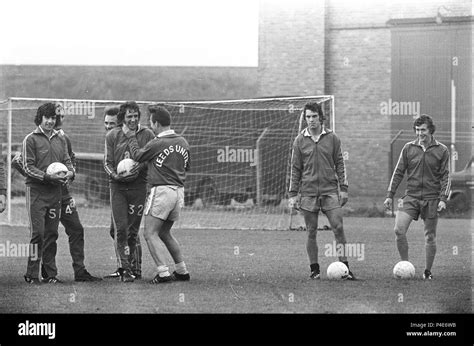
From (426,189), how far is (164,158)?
3.22 m

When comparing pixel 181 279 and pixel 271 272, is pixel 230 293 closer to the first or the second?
pixel 181 279

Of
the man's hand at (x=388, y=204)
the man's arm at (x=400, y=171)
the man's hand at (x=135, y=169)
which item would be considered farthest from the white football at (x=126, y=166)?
the man's arm at (x=400, y=171)

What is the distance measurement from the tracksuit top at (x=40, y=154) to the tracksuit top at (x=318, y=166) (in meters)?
2.71

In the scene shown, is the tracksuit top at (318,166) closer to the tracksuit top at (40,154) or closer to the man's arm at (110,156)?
the man's arm at (110,156)

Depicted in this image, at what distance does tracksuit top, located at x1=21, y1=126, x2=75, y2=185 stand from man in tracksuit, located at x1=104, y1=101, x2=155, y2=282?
527 millimetres

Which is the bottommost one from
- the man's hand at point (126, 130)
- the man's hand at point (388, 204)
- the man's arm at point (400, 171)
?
the man's hand at point (388, 204)

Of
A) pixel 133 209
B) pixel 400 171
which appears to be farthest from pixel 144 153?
pixel 400 171

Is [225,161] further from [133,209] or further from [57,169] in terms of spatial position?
[57,169]

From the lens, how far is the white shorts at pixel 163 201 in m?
10.5

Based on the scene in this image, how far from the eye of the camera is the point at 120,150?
35.8ft

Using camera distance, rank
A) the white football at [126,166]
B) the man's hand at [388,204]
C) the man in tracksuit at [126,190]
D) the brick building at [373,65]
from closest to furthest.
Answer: the white football at [126,166]
the man in tracksuit at [126,190]
the man's hand at [388,204]
the brick building at [373,65]

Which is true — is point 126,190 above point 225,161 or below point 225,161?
above
